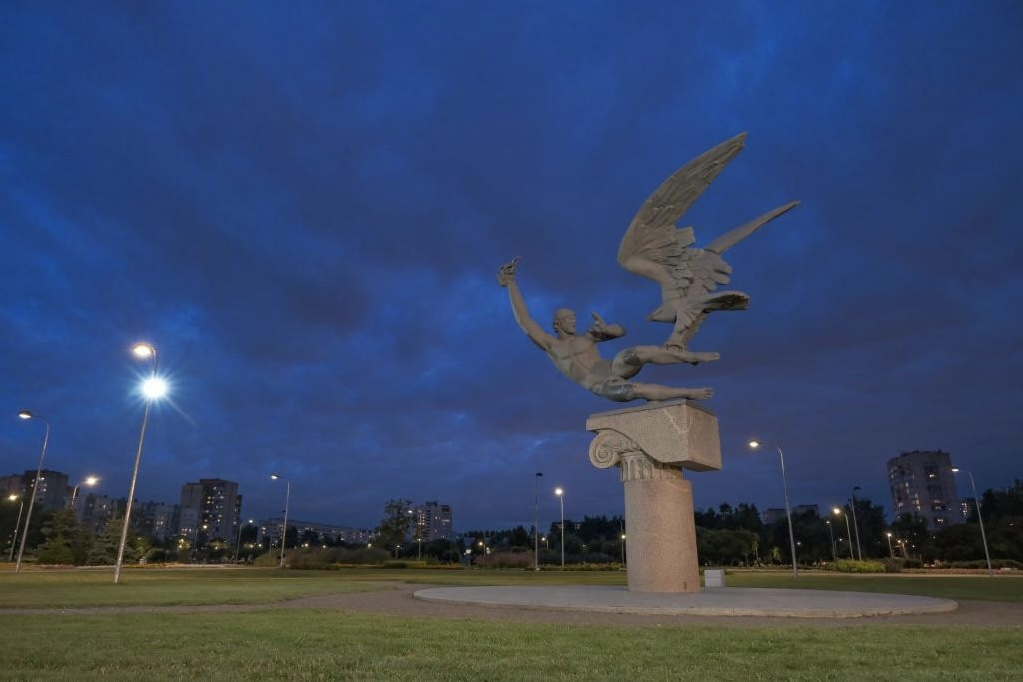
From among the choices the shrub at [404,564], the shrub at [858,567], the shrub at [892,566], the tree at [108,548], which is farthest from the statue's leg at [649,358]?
the tree at [108,548]

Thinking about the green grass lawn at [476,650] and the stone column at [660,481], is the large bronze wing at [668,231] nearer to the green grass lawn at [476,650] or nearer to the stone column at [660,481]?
the stone column at [660,481]

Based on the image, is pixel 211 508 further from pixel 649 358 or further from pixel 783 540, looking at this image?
pixel 649 358

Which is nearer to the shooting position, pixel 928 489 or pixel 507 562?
pixel 507 562

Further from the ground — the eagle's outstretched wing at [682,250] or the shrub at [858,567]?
the eagle's outstretched wing at [682,250]

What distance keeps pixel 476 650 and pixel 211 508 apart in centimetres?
19461

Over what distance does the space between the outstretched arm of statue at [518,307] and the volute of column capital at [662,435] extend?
2820 millimetres

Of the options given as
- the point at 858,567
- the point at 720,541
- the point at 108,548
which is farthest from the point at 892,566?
the point at 108,548

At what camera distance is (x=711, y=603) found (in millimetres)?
10883

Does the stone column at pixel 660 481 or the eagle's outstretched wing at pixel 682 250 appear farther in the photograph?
the eagle's outstretched wing at pixel 682 250

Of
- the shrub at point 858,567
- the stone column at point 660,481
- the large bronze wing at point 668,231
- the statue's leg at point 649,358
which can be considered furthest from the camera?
the shrub at point 858,567

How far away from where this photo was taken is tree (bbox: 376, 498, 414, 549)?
67.4m

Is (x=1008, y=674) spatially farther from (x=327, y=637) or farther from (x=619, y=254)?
(x=619, y=254)

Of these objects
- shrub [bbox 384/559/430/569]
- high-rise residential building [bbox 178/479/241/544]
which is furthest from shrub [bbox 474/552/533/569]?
high-rise residential building [bbox 178/479/241/544]

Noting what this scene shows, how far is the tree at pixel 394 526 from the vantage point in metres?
67.4
